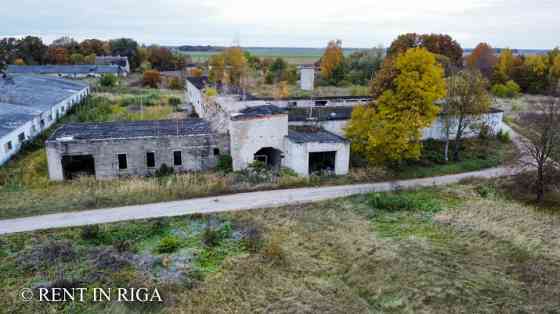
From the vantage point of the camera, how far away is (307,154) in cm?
2614

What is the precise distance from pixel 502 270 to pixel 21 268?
18559 mm

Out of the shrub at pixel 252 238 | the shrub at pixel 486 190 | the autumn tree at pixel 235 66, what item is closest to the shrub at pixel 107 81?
the autumn tree at pixel 235 66

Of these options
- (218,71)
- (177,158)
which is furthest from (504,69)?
(177,158)

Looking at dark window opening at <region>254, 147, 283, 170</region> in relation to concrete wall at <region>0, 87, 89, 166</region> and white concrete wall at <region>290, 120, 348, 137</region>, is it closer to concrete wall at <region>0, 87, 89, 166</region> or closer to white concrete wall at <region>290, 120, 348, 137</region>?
white concrete wall at <region>290, 120, 348, 137</region>

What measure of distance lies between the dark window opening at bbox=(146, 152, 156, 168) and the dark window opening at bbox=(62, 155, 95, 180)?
3.66m

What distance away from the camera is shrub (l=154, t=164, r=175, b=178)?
2608cm

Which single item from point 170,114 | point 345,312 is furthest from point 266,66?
point 345,312

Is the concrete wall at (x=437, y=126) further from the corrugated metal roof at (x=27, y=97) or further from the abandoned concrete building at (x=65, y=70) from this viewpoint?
the abandoned concrete building at (x=65, y=70)

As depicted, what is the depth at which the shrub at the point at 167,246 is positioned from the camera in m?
17.1

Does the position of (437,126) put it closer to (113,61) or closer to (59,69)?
(59,69)

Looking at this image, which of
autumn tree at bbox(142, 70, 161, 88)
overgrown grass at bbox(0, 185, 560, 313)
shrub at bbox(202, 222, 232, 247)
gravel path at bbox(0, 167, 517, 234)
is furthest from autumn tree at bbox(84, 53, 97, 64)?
shrub at bbox(202, 222, 232, 247)

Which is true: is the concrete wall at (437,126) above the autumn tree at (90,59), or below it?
below

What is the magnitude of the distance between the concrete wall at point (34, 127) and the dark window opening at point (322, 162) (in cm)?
2041

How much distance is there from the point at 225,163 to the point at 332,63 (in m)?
49.8
